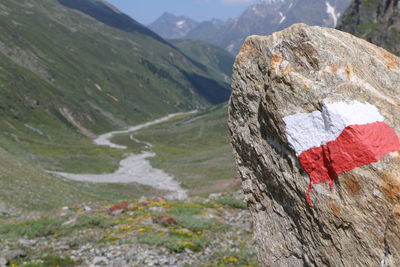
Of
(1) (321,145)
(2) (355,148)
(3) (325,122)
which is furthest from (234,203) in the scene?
(2) (355,148)

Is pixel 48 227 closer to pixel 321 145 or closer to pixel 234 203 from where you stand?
pixel 234 203

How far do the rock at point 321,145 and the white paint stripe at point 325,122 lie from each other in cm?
2

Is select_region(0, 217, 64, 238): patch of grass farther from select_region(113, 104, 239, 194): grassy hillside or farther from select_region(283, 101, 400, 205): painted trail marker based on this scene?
select_region(283, 101, 400, 205): painted trail marker

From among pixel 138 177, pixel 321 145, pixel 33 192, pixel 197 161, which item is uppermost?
pixel 321 145

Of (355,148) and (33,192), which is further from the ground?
(355,148)

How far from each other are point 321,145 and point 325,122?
1.45ft

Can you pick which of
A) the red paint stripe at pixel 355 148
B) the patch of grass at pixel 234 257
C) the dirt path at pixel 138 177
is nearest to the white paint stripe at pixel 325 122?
the red paint stripe at pixel 355 148

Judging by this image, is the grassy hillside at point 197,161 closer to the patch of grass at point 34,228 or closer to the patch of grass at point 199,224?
the patch of grass at point 199,224

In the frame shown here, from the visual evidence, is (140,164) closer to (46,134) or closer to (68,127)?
(46,134)

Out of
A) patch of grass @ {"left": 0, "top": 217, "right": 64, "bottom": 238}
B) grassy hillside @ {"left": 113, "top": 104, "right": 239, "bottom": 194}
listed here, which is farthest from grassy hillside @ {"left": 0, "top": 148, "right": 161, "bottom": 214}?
grassy hillside @ {"left": 113, "top": 104, "right": 239, "bottom": 194}

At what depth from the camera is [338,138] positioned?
645 centimetres

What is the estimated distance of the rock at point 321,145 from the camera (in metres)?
6.07

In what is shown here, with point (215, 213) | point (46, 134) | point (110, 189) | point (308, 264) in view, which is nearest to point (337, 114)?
point (308, 264)

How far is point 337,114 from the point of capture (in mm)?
6414
